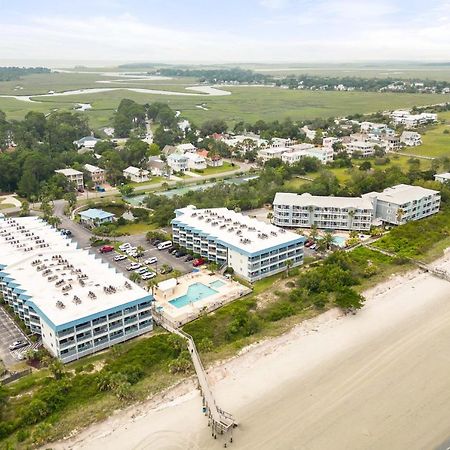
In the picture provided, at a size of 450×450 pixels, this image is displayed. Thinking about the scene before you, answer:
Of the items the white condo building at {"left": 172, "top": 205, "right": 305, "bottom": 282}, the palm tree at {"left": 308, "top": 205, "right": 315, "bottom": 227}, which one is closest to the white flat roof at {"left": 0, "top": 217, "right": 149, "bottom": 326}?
the white condo building at {"left": 172, "top": 205, "right": 305, "bottom": 282}

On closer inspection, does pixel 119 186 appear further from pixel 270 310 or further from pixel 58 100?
pixel 58 100

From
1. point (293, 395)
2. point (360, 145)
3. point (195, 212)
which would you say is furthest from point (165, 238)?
point (360, 145)

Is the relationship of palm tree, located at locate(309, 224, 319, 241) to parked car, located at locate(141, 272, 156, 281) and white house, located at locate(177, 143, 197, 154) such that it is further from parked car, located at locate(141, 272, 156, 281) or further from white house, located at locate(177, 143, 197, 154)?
white house, located at locate(177, 143, 197, 154)

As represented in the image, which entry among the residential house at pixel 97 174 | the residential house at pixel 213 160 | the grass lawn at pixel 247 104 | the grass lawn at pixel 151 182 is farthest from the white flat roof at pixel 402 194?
the grass lawn at pixel 247 104

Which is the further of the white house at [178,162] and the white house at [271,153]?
the white house at [271,153]

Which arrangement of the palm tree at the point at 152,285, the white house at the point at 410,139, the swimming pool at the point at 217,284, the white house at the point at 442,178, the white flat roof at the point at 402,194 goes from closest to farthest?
the palm tree at the point at 152,285
the swimming pool at the point at 217,284
the white flat roof at the point at 402,194
the white house at the point at 442,178
the white house at the point at 410,139

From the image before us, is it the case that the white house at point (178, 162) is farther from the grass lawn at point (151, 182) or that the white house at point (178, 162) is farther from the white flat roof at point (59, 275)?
the white flat roof at point (59, 275)

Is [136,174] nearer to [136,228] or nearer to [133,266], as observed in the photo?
[136,228]
